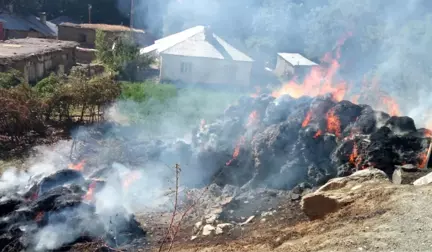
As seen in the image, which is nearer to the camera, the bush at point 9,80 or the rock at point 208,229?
the rock at point 208,229

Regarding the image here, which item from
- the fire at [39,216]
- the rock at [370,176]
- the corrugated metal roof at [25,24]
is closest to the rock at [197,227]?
the fire at [39,216]

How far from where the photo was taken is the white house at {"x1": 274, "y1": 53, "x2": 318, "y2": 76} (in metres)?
35.8

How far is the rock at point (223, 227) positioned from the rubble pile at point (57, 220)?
5.84ft

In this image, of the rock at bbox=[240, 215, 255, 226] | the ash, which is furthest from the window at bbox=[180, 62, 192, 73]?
the rock at bbox=[240, 215, 255, 226]

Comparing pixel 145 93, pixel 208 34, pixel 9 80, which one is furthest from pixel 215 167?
pixel 208 34

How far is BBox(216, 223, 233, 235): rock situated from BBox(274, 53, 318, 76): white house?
2712 centimetres

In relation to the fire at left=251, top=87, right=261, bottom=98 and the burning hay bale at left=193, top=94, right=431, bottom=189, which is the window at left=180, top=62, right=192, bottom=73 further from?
the burning hay bale at left=193, top=94, right=431, bottom=189

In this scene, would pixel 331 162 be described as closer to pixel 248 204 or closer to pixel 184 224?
pixel 248 204

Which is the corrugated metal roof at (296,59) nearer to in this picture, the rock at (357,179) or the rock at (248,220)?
the rock at (248,220)

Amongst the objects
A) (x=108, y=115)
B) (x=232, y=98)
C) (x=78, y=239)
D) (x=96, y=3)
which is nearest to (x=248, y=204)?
(x=78, y=239)

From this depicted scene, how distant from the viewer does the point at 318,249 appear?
6219 millimetres

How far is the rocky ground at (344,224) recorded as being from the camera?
6125mm

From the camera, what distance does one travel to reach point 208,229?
394 inches

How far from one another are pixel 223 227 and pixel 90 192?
3616 millimetres
